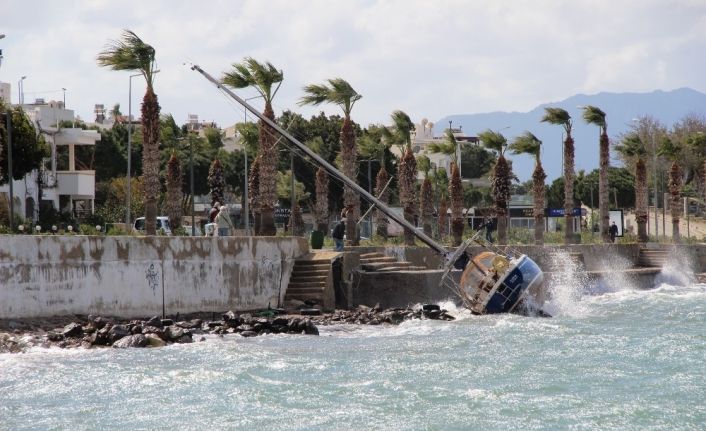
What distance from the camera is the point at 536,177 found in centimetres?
5522

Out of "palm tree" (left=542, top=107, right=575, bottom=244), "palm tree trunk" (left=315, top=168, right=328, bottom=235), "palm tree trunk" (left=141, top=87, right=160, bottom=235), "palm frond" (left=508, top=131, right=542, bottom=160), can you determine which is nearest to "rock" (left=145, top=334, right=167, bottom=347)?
"palm tree trunk" (left=141, top=87, right=160, bottom=235)

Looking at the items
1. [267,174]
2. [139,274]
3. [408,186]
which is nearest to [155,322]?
[139,274]

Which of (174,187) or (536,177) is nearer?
(174,187)

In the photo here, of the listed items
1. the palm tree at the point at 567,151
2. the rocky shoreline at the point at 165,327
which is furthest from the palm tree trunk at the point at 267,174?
the palm tree at the point at 567,151

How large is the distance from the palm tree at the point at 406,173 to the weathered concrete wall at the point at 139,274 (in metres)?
12.6

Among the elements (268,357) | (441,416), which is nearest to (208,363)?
(268,357)

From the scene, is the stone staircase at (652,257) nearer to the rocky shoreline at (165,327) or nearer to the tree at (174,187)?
the tree at (174,187)

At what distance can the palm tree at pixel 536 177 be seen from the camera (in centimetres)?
5419

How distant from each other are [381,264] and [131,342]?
13.6 m

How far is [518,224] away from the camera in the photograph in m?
93.6

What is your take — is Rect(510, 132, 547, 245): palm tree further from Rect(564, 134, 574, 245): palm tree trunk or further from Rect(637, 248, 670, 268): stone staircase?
Rect(637, 248, 670, 268): stone staircase

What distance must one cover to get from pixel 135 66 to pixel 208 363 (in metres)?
16.0

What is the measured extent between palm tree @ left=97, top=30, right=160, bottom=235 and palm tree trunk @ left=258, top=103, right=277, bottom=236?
5.36 meters

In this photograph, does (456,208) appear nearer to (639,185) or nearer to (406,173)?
(406,173)
